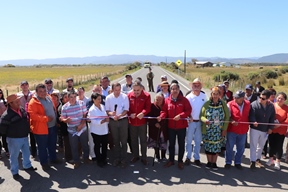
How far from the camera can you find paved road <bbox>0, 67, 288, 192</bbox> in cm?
487

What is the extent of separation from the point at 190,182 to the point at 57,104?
3.80 meters

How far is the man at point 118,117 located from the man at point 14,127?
71.7 inches

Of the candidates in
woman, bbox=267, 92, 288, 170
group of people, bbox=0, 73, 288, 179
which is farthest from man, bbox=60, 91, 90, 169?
woman, bbox=267, 92, 288, 170

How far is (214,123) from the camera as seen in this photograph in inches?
217

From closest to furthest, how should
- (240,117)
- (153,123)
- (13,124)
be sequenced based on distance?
(13,124) < (240,117) < (153,123)

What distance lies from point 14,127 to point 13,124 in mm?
68

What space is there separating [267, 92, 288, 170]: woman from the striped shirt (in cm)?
454

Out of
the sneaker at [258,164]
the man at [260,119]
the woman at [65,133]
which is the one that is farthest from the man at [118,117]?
the sneaker at [258,164]

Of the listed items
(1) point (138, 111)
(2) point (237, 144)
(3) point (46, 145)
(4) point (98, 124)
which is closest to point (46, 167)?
(3) point (46, 145)

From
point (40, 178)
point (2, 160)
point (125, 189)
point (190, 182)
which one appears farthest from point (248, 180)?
point (2, 160)

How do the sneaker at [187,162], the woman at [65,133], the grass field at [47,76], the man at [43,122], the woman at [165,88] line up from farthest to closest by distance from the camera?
the grass field at [47,76]
the woman at [165,88]
the woman at [65,133]
the sneaker at [187,162]
the man at [43,122]

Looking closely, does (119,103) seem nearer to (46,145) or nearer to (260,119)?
(46,145)

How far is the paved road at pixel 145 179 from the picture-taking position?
16.0ft

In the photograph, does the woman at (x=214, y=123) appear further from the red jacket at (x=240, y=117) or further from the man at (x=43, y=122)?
the man at (x=43, y=122)
